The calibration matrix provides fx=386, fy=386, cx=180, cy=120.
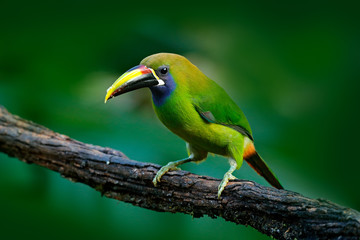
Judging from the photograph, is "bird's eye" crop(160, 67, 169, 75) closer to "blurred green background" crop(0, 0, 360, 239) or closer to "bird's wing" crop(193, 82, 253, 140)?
"bird's wing" crop(193, 82, 253, 140)

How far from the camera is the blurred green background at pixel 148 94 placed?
2809 mm

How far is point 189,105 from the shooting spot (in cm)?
212

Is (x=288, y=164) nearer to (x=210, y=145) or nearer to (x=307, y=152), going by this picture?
(x=307, y=152)

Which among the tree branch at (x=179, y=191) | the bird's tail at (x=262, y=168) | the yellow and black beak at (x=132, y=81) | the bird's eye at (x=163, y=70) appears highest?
the bird's eye at (x=163, y=70)

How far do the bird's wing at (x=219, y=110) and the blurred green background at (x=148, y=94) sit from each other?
0.56 meters

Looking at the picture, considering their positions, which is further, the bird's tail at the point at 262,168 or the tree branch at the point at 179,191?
the bird's tail at the point at 262,168

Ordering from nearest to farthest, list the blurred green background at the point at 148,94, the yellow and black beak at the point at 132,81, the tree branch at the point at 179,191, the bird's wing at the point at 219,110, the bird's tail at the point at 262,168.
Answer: the tree branch at the point at 179,191 → the yellow and black beak at the point at 132,81 → the bird's wing at the point at 219,110 → the bird's tail at the point at 262,168 → the blurred green background at the point at 148,94

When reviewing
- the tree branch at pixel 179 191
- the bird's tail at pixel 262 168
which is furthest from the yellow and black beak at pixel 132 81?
the bird's tail at pixel 262 168

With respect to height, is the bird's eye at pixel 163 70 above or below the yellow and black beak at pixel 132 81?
above

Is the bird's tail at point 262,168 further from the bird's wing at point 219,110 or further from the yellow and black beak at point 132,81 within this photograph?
the yellow and black beak at point 132,81

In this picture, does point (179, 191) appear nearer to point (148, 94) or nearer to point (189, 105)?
point (189, 105)

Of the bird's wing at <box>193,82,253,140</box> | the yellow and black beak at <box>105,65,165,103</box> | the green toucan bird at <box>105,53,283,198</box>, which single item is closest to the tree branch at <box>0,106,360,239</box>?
the green toucan bird at <box>105,53,283,198</box>

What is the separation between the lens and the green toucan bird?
6.74ft

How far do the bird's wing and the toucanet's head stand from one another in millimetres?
145
